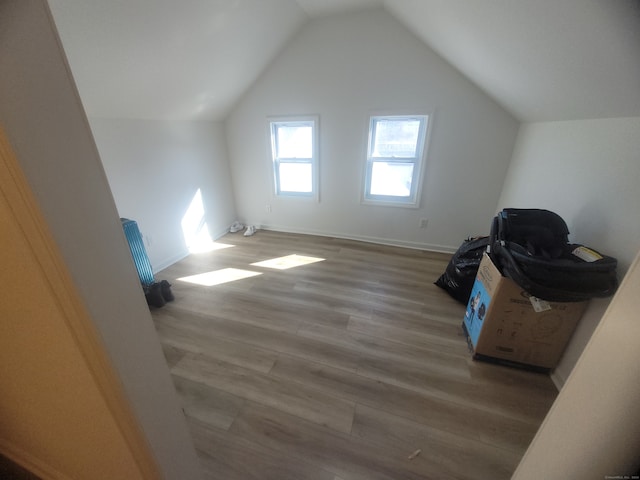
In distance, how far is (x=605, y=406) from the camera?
1.51 feet

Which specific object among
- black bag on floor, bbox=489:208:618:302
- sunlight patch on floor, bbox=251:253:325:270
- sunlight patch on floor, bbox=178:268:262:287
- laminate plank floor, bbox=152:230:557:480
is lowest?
laminate plank floor, bbox=152:230:557:480

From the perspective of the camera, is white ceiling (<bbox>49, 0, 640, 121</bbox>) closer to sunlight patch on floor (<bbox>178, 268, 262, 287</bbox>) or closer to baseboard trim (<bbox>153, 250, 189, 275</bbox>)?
baseboard trim (<bbox>153, 250, 189, 275</bbox>)

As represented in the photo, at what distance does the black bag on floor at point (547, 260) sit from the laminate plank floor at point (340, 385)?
2.23 feet

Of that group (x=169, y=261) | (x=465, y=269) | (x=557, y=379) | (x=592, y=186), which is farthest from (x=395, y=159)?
(x=169, y=261)

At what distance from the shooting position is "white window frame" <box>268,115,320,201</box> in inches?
119

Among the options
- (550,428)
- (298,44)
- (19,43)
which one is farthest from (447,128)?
(19,43)

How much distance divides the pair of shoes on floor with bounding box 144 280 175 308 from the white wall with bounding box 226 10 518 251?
197cm

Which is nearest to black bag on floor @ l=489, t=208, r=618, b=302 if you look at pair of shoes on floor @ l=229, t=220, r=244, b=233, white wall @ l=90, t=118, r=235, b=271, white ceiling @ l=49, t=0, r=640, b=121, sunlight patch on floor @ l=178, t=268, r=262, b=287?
white ceiling @ l=49, t=0, r=640, b=121

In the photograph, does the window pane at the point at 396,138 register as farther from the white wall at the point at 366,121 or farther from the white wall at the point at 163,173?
the white wall at the point at 163,173

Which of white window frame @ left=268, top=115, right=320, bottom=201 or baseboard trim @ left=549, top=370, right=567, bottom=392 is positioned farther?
white window frame @ left=268, top=115, right=320, bottom=201

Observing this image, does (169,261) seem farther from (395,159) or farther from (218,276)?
(395,159)

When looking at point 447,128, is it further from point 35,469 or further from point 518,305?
point 35,469

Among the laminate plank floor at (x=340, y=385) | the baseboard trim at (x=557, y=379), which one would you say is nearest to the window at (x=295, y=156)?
the laminate plank floor at (x=340, y=385)

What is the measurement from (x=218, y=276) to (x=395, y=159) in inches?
96.7
